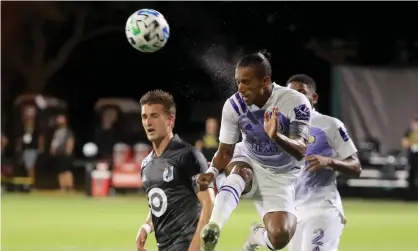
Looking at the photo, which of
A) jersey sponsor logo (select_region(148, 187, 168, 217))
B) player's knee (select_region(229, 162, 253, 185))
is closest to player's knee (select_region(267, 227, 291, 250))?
player's knee (select_region(229, 162, 253, 185))

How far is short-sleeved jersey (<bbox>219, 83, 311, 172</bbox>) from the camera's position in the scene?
801 centimetres

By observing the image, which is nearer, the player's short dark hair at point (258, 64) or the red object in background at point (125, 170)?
the player's short dark hair at point (258, 64)

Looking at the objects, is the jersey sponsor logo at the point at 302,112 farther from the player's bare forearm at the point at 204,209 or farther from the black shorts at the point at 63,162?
the black shorts at the point at 63,162

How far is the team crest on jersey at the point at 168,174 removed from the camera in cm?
782

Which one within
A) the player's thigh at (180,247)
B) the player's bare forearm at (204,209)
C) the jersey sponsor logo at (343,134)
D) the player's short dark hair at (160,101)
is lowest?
the player's thigh at (180,247)

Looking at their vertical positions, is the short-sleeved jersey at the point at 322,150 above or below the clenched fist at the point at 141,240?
above

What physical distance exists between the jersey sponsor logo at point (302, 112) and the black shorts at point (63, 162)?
17122mm

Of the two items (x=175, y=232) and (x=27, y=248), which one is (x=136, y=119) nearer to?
(x=27, y=248)

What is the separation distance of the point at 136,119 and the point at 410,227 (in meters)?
15.0

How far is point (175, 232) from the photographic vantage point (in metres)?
7.75

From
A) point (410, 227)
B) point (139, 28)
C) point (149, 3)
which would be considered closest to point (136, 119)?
point (149, 3)

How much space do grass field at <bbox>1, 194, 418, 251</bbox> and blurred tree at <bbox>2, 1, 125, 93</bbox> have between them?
1723cm

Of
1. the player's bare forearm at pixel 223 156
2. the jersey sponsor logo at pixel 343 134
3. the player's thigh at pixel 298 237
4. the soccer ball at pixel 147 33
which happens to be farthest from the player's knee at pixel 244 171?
the soccer ball at pixel 147 33

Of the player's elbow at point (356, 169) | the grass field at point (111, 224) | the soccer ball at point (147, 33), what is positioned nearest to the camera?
the player's elbow at point (356, 169)
